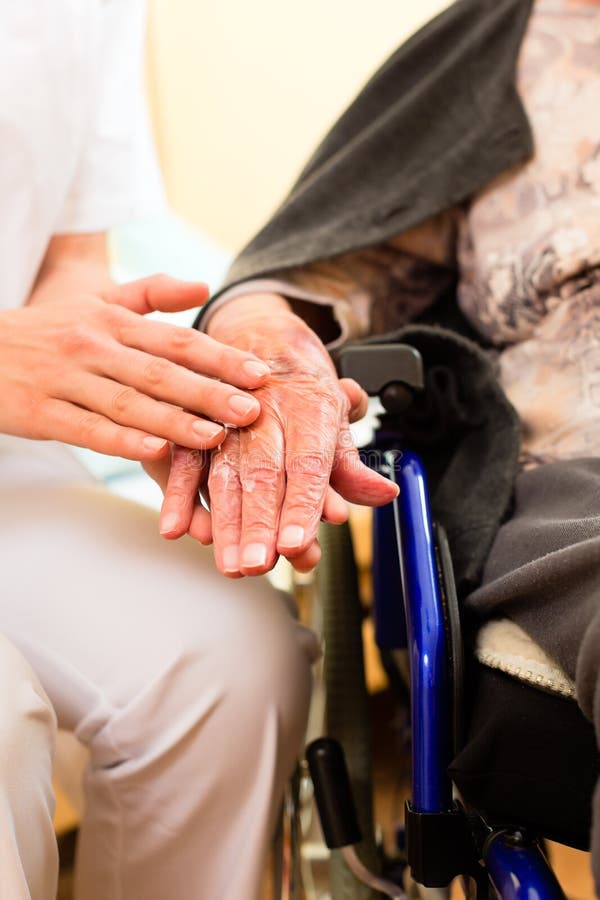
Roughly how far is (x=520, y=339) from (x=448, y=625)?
0.39 meters

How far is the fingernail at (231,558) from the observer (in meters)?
0.50

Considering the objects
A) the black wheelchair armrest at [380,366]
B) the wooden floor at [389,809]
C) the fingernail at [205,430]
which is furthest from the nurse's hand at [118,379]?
the wooden floor at [389,809]

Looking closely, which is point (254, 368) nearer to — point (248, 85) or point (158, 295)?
point (158, 295)

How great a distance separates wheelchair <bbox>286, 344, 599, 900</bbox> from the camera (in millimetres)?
468

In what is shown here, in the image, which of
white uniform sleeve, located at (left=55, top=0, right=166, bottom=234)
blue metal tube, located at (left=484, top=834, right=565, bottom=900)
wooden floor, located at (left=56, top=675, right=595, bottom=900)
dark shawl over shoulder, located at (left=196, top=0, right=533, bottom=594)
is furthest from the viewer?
wooden floor, located at (left=56, top=675, right=595, bottom=900)

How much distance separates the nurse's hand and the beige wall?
1.40 meters

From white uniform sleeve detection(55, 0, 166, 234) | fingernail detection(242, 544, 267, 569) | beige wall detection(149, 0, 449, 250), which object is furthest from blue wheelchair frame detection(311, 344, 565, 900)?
beige wall detection(149, 0, 449, 250)

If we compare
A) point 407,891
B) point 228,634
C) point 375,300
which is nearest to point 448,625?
point 228,634

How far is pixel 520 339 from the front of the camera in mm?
834

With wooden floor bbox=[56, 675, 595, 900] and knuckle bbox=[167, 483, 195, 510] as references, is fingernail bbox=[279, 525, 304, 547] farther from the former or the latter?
wooden floor bbox=[56, 675, 595, 900]

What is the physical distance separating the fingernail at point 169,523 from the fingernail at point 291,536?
85mm

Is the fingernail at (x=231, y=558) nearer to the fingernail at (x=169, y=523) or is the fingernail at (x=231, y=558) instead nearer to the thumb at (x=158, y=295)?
the fingernail at (x=169, y=523)

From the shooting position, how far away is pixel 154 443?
57 centimetres

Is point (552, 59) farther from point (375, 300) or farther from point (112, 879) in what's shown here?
point (112, 879)
